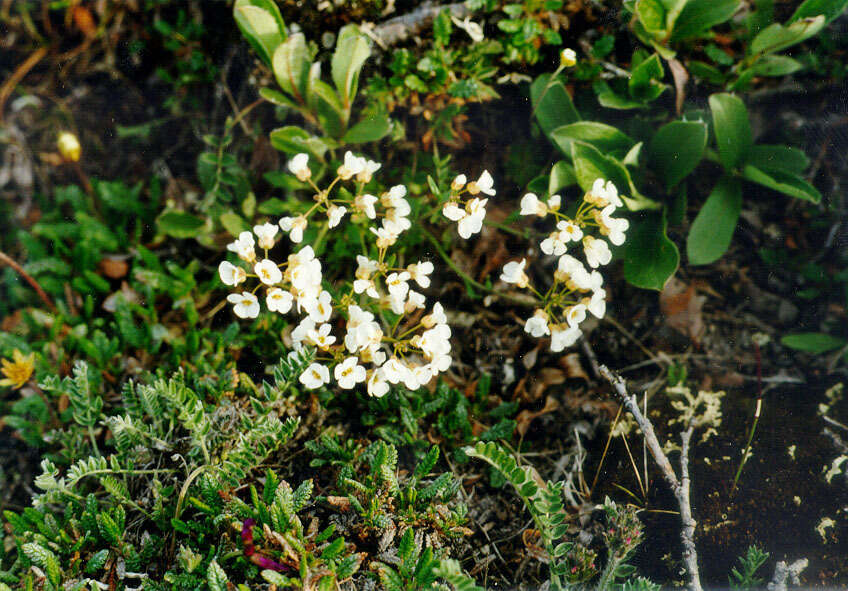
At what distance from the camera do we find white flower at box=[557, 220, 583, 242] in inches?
71.4

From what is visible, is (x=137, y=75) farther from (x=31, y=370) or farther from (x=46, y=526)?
(x=46, y=526)

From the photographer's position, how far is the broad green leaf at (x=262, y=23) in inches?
84.0

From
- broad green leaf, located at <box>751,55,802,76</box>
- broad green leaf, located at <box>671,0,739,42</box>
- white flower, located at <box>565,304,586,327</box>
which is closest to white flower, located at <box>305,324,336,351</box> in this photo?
white flower, located at <box>565,304,586,327</box>

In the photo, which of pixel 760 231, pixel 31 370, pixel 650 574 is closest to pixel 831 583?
pixel 650 574

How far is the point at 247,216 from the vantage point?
8.12 ft

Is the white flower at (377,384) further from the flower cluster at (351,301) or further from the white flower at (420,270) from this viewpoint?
the white flower at (420,270)

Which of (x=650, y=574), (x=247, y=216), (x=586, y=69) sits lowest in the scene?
(x=650, y=574)

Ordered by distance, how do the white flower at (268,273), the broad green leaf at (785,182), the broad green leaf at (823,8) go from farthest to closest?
the broad green leaf at (823,8) → the broad green leaf at (785,182) → the white flower at (268,273)

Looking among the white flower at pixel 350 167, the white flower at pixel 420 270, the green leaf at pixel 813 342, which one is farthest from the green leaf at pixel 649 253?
the white flower at pixel 350 167

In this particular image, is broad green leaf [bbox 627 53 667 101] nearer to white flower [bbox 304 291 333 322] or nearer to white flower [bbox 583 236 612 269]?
white flower [bbox 583 236 612 269]

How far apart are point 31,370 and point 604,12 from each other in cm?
267

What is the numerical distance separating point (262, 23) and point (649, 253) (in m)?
1.63

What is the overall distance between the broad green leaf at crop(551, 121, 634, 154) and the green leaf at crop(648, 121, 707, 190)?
110 mm

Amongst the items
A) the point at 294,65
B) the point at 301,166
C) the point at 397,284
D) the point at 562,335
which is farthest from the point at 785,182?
the point at 294,65
